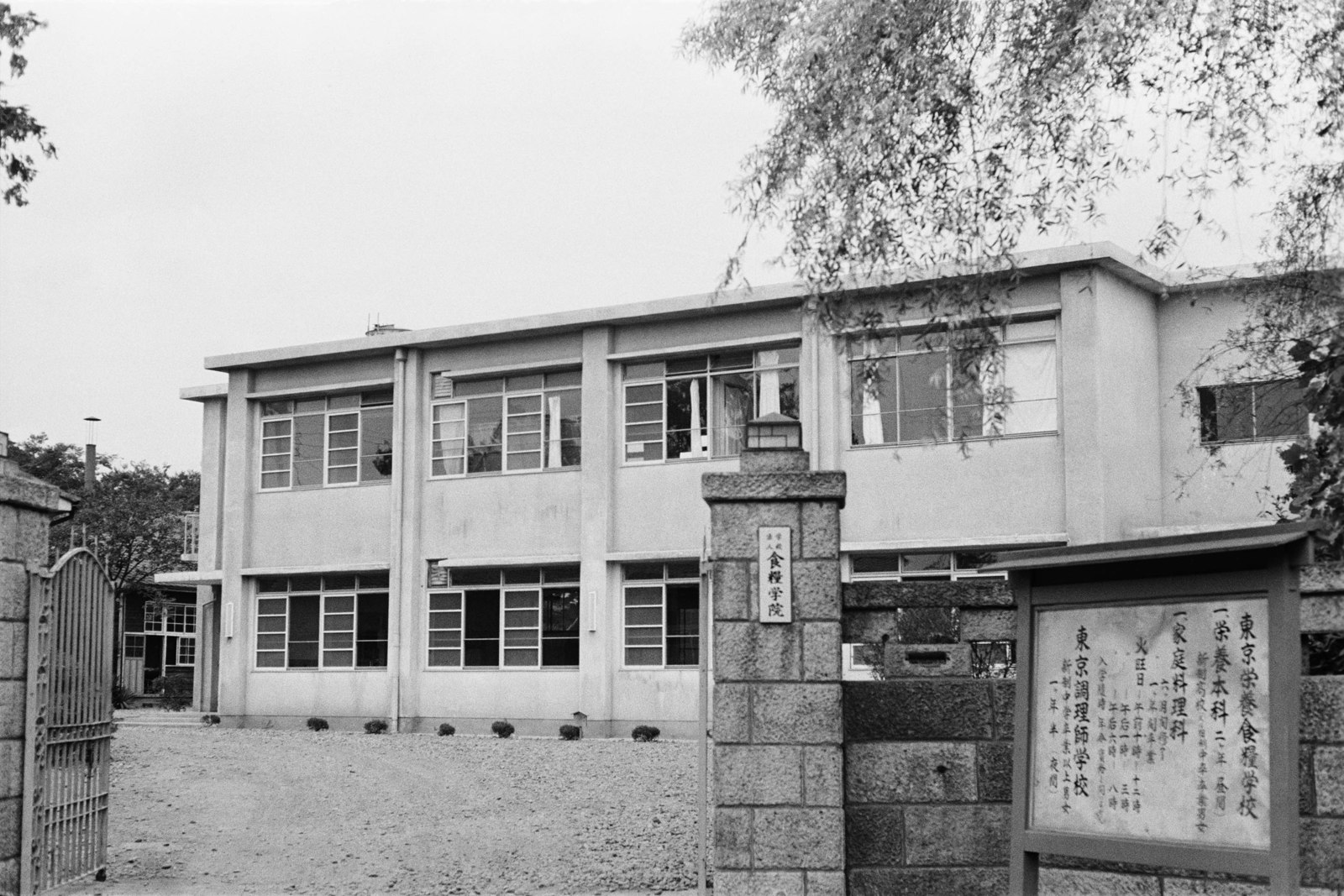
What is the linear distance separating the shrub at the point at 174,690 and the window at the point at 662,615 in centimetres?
1716

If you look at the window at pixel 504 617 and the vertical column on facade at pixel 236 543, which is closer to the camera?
the window at pixel 504 617

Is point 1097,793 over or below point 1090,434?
below

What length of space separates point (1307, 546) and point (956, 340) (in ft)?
12.9

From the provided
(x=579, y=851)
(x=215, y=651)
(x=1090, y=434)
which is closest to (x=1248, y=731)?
(x=579, y=851)

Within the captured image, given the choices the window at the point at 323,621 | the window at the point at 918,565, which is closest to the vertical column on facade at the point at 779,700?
the window at the point at 918,565

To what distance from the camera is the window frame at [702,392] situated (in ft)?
74.5

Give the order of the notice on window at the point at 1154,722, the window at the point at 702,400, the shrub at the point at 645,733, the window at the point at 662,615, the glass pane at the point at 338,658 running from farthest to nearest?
the glass pane at the point at 338,658, the window at the point at 662,615, the window at the point at 702,400, the shrub at the point at 645,733, the notice on window at the point at 1154,722

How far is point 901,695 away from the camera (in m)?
7.78

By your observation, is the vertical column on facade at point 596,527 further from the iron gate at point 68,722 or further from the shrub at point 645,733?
the iron gate at point 68,722

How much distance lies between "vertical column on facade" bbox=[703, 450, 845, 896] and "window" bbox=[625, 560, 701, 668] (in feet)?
49.2

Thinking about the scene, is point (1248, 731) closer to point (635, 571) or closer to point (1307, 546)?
point (1307, 546)

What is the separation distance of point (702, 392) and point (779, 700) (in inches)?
619

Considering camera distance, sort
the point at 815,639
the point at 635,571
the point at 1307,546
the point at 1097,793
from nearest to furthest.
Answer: the point at 1307,546 → the point at 1097,793 → the point at 815,639 → the point at 635,571

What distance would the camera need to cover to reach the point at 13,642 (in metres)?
8.83
